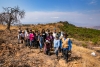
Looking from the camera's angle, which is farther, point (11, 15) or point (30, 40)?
point (11, 15)

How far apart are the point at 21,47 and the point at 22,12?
538 inches

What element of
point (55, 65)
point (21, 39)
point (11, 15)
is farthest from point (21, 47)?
point (11, 15)

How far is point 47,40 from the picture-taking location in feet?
42.5

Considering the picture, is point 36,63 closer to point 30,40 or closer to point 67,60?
point 67,60

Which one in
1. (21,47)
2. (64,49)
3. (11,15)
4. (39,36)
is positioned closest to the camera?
(64,49)

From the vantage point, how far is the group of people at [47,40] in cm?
1092

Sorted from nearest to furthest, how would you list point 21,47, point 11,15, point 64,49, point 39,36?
point 64,49, point 39,36, point 21,47, point 11,15

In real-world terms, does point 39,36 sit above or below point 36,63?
above

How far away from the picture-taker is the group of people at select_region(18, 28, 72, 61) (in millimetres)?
10922

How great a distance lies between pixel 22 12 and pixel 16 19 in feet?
5.16

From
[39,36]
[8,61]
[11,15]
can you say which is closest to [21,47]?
[39,36]

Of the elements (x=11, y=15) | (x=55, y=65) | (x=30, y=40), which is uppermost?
(x=11, y=15)

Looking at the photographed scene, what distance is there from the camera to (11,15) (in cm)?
2694

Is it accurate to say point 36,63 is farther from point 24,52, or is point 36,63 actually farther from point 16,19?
point 16,19
